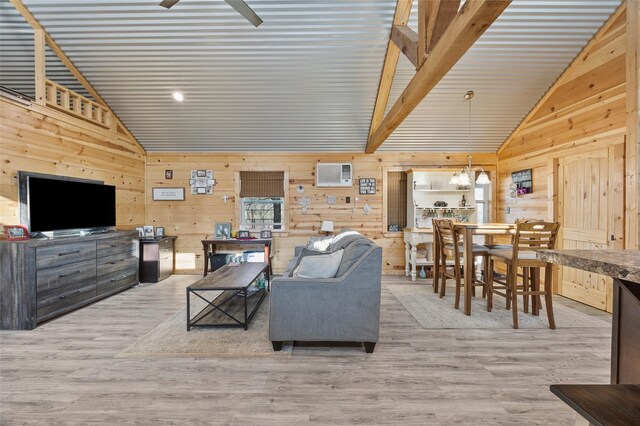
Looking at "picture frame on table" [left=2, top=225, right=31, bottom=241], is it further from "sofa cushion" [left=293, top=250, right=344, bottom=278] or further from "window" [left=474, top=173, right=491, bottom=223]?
"window" [left=474, top=173, right=491, bottom=223]

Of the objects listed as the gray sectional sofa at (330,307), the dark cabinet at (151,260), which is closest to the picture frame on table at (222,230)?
the dark cabinet at (151,260)

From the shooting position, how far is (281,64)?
13.1ft

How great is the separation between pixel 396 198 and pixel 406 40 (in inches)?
132

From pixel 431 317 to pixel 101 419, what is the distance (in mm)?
3034

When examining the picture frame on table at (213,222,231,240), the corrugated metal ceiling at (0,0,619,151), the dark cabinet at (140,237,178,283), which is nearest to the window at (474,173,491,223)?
the corrugated metal ceiling at (0,0,619,151)

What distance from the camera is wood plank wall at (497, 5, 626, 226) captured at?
343 centimetres

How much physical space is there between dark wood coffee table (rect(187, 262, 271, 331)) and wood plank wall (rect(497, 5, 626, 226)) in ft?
14.3

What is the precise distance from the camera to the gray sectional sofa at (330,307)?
256 cm

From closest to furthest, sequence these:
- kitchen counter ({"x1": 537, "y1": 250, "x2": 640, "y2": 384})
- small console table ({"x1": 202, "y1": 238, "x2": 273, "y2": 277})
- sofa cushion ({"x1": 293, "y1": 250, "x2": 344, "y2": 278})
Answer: kitchen counter ({"x1": 537, "y1": 250, "x2": 640, "y2": 384}), sofa cushion ({"x1": 293, "y1": 250, "x2": 344, "y2": 278}), small console table ({"x1": 202, "y1": 238, "x2": 273, "y2": 277})

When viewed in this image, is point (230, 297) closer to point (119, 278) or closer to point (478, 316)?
point (119, 278)

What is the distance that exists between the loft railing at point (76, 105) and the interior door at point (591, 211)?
6821 millimetres

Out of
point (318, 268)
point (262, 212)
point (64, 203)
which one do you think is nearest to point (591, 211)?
point (318, 268)

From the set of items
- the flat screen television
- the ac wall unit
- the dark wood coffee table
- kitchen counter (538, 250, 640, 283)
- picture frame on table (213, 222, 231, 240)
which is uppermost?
the ac wall unit

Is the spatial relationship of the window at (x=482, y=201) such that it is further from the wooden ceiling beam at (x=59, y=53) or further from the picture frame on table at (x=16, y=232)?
the picture frame on table at (x=16, y=232)
